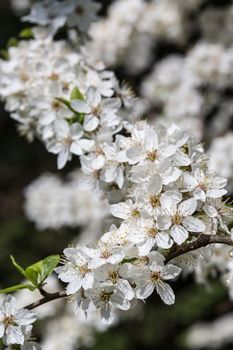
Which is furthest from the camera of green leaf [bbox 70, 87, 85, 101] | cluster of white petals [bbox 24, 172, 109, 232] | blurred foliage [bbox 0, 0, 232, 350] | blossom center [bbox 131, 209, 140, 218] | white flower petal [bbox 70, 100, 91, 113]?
blurred foliage [bbox 0, 0, 232, 350]

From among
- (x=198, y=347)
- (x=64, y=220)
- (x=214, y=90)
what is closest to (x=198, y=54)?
(x=214, y=90)

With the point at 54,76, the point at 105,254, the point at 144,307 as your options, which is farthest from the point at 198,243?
the point at 144,307

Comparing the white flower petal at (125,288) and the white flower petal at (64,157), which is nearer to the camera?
the white flower petal at (125,288)

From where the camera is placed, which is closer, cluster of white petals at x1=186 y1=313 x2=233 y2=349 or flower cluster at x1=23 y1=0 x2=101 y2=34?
flower cluster at x1=23 y1=0 x2=101 y2=34

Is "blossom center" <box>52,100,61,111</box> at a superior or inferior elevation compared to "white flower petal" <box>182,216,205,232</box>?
inferior

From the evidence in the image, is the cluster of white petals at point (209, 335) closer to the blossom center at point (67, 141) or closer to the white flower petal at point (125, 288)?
the blossom center at point (67, 141)

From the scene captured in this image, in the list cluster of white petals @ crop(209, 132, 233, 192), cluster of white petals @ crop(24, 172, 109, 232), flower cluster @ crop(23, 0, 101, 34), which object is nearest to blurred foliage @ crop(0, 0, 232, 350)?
cluster of white petals @ crop(24, 172, 109, 232)

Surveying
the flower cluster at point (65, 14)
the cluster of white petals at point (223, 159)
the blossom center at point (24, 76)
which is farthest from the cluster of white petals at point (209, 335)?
the blossom center at point (24, 76)

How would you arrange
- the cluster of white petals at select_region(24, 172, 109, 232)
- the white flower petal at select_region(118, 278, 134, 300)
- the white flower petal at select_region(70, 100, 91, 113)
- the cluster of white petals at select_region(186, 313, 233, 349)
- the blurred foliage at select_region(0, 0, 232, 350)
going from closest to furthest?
the white flower petal at select_region(118, 278, 134, 300)
the white flower petal at select_region(70, 100, 91, 113)
the cluster of white petals at select_region(24, 172, 109, 232)
the blurred foliage at select_region(0, 0, 232, 350)
the cluster of white petals at select_region(186, 313, 233, 349)

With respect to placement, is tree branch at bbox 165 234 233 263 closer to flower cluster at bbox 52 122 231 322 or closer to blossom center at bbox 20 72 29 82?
flower cluster at bbox 52 122 231 322
